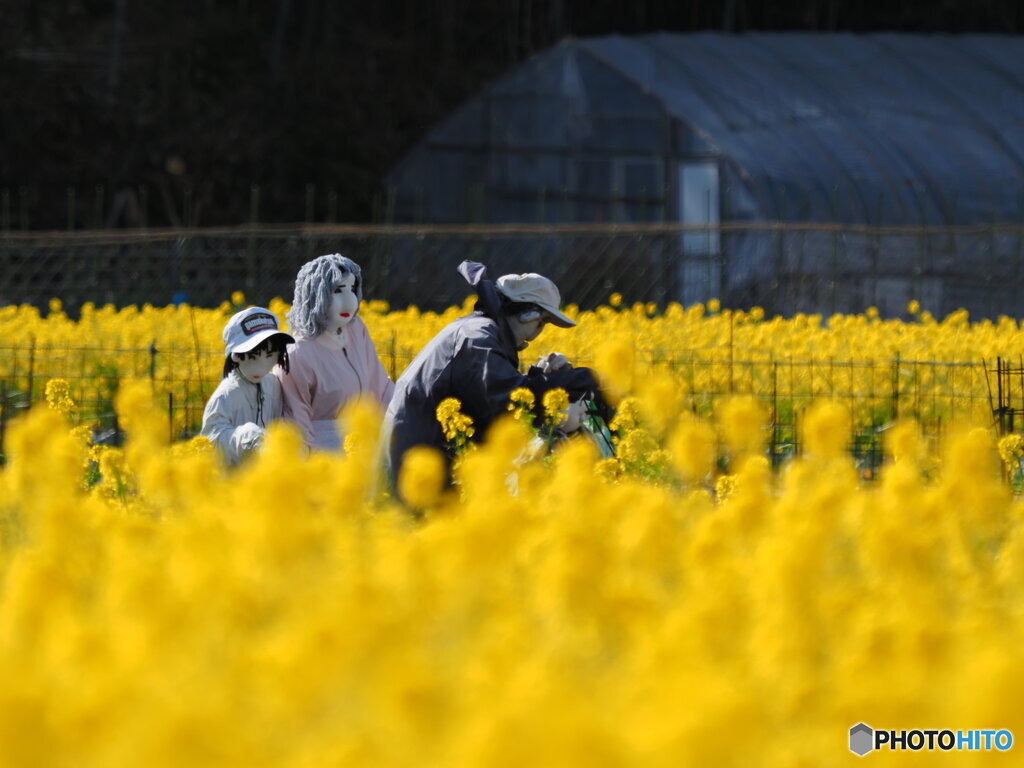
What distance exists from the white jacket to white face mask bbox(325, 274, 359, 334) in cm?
27

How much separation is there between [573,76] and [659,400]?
1312cm

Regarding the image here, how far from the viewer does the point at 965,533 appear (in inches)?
133

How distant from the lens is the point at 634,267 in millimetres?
16094

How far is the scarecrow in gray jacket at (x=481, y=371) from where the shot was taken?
4.91m

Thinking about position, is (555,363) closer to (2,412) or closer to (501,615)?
(501,615)

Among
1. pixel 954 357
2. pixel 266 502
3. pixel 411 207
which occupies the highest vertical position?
pixel 411 207

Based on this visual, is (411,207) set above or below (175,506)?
above

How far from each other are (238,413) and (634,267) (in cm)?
1127

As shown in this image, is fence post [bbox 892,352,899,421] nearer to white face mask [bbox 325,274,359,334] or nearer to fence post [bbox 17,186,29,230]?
white face mask [bbox 325,274,359,334]

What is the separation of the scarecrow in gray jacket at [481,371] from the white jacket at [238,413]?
1.22 ft

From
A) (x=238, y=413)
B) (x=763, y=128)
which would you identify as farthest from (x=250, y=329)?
(x=763, y=128)

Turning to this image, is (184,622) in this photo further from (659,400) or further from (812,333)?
(812,333)

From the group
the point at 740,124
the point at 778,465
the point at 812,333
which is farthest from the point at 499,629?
the point at 740,124
